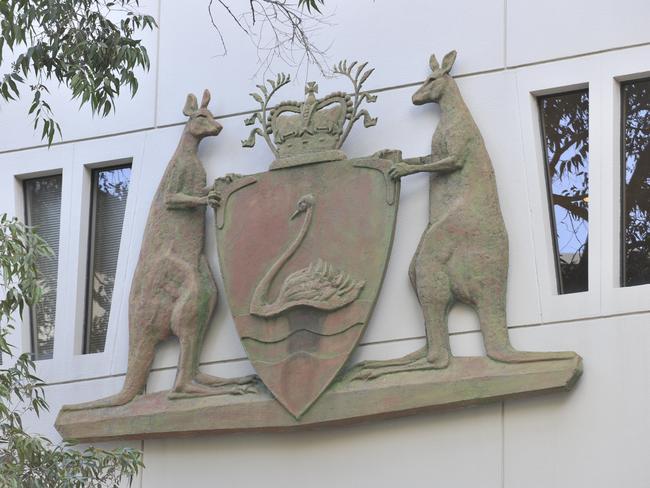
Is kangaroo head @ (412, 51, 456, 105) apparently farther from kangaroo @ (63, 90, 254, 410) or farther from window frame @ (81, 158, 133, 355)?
window frame @ (81, 158, 133, 355)

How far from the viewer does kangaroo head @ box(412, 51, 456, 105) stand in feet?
41.7

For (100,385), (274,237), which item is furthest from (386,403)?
(100,385)

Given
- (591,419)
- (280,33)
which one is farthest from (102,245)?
(591,419)

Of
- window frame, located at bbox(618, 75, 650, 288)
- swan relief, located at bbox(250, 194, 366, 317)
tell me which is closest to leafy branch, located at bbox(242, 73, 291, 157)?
swan relief, located at bbox(250, 194, 366, 317)

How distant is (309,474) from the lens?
1239 centimetres

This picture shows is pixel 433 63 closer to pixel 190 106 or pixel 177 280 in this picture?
pixel 190 106

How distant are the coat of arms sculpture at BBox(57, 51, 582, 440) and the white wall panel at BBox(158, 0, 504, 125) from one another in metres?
0.19

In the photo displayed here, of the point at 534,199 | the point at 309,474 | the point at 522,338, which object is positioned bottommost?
the point at 309,474

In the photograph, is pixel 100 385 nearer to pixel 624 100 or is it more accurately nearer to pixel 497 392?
pixel 497 392

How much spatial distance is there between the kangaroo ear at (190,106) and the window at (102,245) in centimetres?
90

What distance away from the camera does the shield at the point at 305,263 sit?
1233 centimetres

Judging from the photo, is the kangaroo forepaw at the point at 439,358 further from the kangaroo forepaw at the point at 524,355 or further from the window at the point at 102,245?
the window at the point at 102,245

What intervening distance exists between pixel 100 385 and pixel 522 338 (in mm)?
3586

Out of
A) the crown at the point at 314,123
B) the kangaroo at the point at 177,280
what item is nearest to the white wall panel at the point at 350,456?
the kangaroo at the point at 177,280
